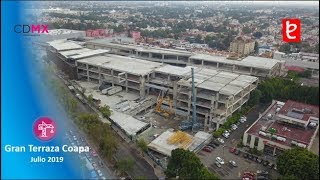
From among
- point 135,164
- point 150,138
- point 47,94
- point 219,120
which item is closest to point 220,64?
point 219,120

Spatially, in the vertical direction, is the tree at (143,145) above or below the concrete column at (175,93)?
below

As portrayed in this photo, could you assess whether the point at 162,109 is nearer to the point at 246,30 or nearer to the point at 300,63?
the point at 300,63

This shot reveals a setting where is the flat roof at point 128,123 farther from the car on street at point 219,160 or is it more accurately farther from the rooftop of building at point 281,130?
the rooftop of building at point 281,130

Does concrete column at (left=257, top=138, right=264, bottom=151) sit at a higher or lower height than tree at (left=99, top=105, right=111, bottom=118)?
lower

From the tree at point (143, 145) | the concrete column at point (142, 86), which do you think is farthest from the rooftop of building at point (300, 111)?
the concrete column at point (142, 86)

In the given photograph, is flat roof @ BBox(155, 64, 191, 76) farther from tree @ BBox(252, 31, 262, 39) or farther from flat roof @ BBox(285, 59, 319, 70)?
tree @ BBox(252, 31, 262, 39)

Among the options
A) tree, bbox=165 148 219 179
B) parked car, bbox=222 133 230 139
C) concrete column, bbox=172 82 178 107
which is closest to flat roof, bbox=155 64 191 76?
concrete column, bbox=172 82 178 107

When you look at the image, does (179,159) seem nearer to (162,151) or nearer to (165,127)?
(162,151)
